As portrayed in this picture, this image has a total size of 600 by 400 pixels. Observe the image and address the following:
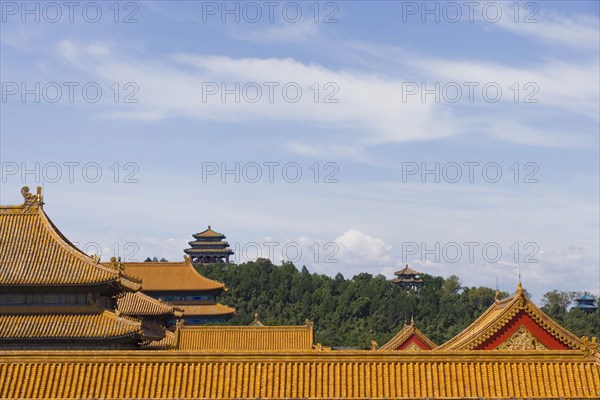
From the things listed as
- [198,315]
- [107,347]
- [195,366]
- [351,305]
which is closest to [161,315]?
[107,347]

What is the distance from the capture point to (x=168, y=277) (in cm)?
10050

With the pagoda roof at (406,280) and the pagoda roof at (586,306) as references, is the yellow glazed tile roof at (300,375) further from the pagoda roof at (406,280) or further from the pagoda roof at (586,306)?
the pagoda roof at (406,280)

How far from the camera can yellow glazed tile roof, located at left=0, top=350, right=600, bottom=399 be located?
29828 millimetres

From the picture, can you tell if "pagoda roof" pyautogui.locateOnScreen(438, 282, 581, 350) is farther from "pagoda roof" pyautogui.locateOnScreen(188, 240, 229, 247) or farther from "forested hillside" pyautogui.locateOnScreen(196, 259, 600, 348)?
"pagoda roof" pyautogui.locateOnScreen(188, 240, 229, 247)

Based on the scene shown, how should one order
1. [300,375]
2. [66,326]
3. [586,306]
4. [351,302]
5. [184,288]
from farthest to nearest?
1. [586,306]
2. [351,302]
3. [184,288]
4. [66,326]
5. [300,375]

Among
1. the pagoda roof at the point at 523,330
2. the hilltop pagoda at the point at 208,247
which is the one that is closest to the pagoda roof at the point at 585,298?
the hilltop pagoda at the point at 208,247

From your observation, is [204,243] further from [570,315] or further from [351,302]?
[570,315]

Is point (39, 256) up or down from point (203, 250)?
down

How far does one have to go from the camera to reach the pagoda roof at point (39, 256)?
43281mm

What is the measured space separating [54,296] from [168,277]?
5688 cm

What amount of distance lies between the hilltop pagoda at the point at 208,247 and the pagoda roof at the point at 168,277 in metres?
46.7

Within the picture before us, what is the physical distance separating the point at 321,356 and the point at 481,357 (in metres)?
4.83

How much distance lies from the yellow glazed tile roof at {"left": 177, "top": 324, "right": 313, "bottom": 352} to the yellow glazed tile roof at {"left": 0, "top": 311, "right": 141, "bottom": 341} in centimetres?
2372

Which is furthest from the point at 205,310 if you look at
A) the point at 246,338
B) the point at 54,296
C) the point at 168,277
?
the point at 54,296
